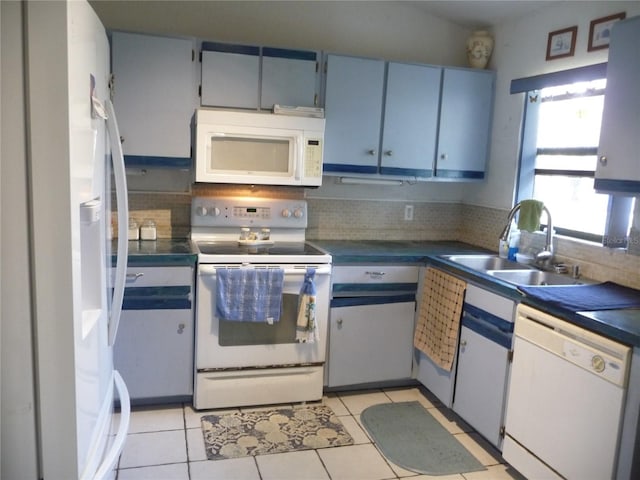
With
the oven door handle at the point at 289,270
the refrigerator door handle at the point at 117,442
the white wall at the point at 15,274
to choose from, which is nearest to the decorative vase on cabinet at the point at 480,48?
the oven door handle at the point at 289,270

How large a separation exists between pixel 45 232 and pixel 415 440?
7.21ft

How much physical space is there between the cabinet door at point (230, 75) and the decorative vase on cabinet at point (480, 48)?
147cm

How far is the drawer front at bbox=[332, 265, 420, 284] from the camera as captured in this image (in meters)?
3.12

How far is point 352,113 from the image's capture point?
130 inches

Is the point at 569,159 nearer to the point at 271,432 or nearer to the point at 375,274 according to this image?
the point at 375,274

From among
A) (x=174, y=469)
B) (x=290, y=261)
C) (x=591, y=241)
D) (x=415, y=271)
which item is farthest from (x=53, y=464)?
(x=591, y=241)

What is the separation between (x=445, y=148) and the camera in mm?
3512

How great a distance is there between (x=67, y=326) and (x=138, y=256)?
1556 millimetres

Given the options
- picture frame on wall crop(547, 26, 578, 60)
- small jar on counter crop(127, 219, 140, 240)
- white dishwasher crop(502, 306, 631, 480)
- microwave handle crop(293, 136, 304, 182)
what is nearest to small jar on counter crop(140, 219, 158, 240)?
small jar on counter crop(127, 219, 140, 240)

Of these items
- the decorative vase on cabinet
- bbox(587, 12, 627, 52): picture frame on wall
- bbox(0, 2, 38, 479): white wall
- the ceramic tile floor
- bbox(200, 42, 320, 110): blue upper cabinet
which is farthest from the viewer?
the decorative vase on cabinet

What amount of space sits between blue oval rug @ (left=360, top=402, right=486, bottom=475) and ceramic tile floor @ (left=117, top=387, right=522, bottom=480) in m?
0.04

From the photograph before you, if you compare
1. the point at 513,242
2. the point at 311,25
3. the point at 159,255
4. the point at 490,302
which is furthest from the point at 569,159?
the point at 159,255

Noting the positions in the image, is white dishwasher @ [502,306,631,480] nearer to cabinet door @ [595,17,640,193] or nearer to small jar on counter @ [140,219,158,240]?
Answer: cabinet door @ [595,17,640,193]

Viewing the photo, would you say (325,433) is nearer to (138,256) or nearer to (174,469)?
(174,469)
